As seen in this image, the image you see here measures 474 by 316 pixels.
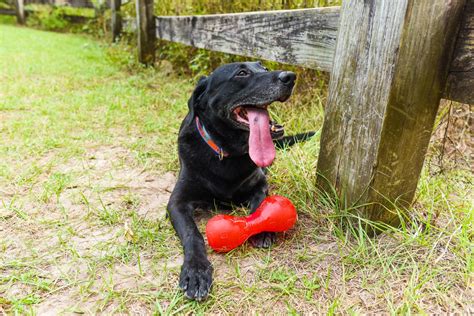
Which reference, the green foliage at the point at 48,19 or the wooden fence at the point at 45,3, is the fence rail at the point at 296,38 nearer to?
the wooden fence at the point at 45,3

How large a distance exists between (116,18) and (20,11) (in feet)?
29.6

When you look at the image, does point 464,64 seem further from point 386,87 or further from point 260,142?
point 260,142

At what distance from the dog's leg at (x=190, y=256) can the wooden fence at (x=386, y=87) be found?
765 mm

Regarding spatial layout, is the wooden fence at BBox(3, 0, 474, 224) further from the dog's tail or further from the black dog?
the dog's tail

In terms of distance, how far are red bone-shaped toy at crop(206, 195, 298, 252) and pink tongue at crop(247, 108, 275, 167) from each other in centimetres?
21

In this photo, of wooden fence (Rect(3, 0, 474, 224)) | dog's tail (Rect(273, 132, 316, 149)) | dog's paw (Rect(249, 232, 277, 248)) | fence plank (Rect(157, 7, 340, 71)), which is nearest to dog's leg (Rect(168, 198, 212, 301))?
dog's paw (Rect(249, 232, 277, 248))

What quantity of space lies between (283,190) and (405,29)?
3.78 feet

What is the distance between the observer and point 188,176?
210cm

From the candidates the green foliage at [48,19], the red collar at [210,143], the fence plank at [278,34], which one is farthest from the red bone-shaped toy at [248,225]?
the green foliage at [48,19]

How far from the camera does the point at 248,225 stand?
168 centimetres

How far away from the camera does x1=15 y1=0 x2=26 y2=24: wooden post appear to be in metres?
13.9

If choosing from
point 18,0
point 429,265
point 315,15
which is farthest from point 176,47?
point 18,0

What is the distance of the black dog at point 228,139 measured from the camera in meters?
1.87

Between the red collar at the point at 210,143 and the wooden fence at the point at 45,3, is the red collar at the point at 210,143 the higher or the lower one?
the lower one
